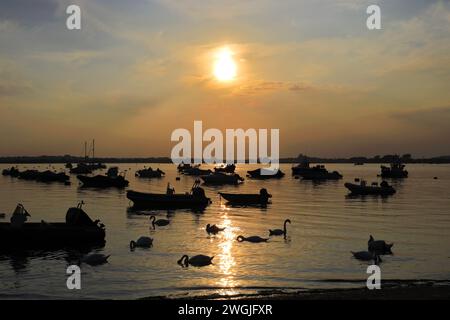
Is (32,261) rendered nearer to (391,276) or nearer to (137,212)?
(391,276)

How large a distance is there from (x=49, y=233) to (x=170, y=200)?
25.5 metres

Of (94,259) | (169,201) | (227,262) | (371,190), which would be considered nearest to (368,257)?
(227,262)

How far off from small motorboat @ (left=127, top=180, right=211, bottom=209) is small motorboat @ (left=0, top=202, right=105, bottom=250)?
77.0 feet

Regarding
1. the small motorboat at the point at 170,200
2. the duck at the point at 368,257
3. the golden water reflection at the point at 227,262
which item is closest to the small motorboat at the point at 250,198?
the small motorboat at the point at 170,200

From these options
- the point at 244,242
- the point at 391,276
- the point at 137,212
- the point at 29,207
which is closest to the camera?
the point at 391,276

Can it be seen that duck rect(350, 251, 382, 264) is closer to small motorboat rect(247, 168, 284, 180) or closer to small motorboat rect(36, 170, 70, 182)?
small motorboat rect(36, 170, 70, 182)

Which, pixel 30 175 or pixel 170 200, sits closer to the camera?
pixel 170 200

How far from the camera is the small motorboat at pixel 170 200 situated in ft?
180

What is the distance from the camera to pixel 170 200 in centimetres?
5497

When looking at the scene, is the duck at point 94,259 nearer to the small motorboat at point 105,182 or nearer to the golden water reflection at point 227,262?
the golden water reflection at point 227,262

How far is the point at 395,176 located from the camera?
138750mm

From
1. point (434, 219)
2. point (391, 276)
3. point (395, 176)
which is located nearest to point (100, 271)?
point (391, 276)

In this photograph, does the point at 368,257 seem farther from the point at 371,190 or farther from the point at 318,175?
the point at 318,175
